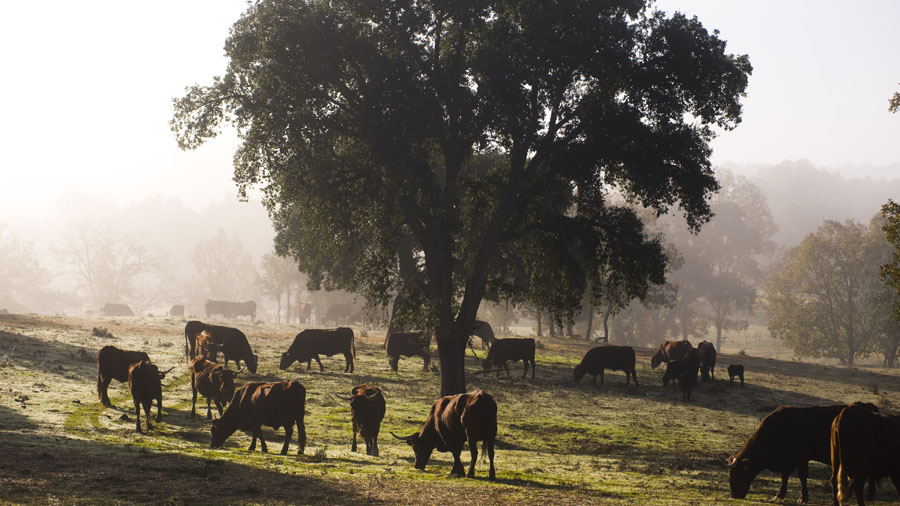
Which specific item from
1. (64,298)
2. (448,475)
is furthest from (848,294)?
(64,298)

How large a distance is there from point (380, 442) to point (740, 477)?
29.2 feet

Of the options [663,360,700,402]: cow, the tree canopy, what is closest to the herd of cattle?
the tree canopy

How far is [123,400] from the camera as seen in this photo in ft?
66.0

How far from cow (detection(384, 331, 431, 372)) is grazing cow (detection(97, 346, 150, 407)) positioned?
43.8ft

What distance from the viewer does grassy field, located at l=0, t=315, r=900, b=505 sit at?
10.9m

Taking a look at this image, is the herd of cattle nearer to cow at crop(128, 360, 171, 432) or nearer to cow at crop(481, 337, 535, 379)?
cow at crop(128, 360, 171, 432)

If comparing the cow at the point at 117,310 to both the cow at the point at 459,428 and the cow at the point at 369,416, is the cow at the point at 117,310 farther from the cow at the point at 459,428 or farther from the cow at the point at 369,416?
the cow at the point at 459,428

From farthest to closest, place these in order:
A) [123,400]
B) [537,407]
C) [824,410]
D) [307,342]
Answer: [307,342]
[537,407]
[123,400]
[824,410]

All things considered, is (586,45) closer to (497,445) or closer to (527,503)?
(497,445)

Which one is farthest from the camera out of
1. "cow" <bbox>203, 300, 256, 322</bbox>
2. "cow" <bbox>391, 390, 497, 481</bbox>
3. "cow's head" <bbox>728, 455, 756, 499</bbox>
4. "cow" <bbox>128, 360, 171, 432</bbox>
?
"cow" <bbox>203, 300, 256, 322</bbox>

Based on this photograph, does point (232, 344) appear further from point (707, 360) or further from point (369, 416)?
point (707, 360)

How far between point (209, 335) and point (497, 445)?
1427 centimetres

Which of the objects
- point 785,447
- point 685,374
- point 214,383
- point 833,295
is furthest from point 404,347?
point 833,295

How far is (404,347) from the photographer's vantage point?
3222 centimetres
